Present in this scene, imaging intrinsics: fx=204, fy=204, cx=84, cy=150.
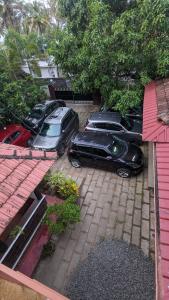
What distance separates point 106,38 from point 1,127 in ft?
23.8

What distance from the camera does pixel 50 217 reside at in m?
7.56

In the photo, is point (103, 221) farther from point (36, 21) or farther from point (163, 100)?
point (36, 21)

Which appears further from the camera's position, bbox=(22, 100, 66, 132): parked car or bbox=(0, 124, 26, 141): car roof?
bbox=(22, 100, 66, 132): parked car

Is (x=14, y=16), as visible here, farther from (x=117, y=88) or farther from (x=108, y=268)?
(x=108, y=268)

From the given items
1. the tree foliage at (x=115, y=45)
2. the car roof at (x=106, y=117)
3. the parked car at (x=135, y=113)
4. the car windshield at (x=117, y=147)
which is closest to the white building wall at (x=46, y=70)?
the tree foliage at (x=115, y=45)

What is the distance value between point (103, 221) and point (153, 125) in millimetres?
4027

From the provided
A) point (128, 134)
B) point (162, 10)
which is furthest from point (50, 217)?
point (162, 10)

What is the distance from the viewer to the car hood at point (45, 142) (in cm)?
1112

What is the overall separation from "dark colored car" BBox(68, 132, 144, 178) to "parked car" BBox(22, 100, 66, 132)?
3825mm

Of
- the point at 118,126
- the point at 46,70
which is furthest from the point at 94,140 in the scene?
the point at 46,70

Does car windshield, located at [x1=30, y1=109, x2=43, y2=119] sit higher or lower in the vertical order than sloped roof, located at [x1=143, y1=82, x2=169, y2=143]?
lower

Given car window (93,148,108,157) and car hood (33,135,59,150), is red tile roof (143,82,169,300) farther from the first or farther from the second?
car hood (33,135,59,150)

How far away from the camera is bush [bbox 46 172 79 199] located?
8.37 m

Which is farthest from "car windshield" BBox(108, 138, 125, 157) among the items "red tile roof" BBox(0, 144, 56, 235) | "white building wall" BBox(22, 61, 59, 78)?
"white building wall" BBox(22, 61, 59, 78)
